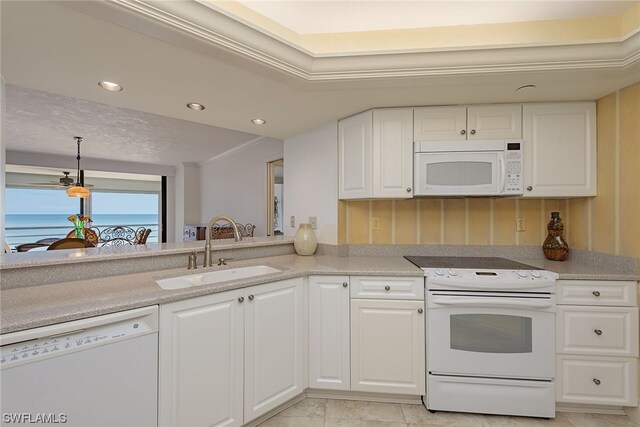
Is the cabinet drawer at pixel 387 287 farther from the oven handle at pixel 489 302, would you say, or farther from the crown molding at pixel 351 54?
the crown molding at pixel 351 54

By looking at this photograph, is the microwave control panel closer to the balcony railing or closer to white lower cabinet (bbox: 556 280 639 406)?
white lower cabinet (bbox: 556 280 639 406)

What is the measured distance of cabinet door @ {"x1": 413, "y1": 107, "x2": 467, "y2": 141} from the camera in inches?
78.5

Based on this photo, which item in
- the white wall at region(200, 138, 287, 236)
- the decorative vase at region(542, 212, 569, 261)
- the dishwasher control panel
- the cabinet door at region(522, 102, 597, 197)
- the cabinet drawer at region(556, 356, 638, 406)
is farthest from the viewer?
the white wall at region(200, 138, 287, 236)

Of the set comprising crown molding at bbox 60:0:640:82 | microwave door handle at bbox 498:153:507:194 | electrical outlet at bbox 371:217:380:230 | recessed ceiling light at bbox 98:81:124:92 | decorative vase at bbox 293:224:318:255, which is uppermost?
crown molding at bbox 60:0:640:82

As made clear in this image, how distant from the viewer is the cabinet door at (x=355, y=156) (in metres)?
2.12

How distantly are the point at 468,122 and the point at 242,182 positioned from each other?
410cm

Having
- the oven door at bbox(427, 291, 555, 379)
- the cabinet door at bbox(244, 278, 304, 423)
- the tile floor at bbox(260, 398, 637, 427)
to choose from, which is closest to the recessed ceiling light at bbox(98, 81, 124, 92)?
the cabinet door at bbox(244, 278, 304, 423)

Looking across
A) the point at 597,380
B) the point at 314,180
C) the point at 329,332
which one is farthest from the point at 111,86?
the point at 597,380

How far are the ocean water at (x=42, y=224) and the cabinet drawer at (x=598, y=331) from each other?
8.57m

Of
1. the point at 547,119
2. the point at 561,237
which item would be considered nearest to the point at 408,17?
the point at 547,119

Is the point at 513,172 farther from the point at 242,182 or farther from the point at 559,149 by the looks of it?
the point at 242,182

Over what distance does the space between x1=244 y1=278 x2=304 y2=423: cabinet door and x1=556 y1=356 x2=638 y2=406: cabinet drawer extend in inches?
63.9

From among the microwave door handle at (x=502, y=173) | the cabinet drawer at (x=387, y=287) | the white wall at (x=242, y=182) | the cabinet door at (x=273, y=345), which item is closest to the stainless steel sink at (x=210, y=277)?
the cabinet door at (x=273, y=345)

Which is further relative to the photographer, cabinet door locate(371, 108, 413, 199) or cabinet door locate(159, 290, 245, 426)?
cabinet door locate(371, 108, 413, 199)
